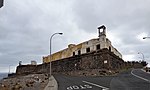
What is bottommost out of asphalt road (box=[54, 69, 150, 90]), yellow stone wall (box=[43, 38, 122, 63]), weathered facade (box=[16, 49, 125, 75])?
asphalt road (box=[54, 69, 150, 90])

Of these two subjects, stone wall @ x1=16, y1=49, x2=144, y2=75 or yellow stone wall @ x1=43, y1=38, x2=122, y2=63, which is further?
yellow stone wall @ x1=43, y1=38, x2=122, y2=63

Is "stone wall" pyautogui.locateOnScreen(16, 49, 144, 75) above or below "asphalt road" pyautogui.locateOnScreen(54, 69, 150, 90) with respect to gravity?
above

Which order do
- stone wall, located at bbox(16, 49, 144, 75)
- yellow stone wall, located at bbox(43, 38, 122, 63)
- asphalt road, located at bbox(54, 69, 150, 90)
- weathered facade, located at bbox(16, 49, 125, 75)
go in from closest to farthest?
1. asphalt road, located at bbox(54, 69, 150, 90)
2. weathered facade, located at bbox(16, 49, 125, 75)
3. stone wall, located at bbox(16, 49, 144, 75)
4. yellow stone wall, located at bbox(43, 38, 122, 63)

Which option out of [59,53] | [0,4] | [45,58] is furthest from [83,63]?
[0,4]

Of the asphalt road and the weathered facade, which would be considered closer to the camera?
the asphalt road

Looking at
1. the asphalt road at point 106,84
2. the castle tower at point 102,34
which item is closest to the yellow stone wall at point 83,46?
the castle tower at point 102,34

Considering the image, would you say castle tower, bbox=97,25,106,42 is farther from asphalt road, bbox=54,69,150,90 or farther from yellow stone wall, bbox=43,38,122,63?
asphalt road, bbox=54,69,150,90

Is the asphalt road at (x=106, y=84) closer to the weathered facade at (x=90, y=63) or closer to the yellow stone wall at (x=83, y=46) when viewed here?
the weathered facade at (x=90, y=63)

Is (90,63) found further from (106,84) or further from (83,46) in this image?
(106,84)

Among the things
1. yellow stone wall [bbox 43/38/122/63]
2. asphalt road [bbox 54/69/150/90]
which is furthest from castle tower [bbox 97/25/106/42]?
asphalt road [bbox 54/69/150/90]

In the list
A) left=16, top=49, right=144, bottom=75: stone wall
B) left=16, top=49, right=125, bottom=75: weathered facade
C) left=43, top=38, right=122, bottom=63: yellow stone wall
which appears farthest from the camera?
left=43, top=38, right=122, bottom=63: yellow stone wall

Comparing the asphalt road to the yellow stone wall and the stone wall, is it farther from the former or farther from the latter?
the yellow stone wall

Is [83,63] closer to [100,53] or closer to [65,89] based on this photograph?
[100,53]

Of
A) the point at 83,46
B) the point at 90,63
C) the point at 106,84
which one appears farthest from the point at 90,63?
the point at 106,84
